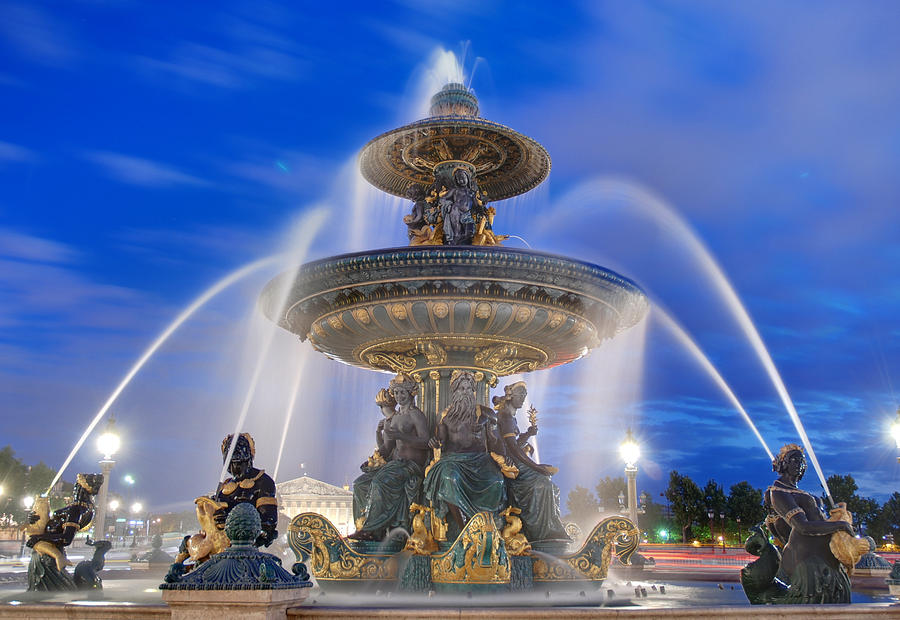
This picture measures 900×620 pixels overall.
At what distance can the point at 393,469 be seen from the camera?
999 centimetres

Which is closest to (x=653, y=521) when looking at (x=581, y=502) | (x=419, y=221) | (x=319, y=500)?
(x=581, y=502)

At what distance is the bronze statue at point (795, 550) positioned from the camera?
22.4 ft

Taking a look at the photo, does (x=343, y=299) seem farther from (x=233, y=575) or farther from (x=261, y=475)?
(x=233, y=575)

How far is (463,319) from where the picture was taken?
982 centimetres

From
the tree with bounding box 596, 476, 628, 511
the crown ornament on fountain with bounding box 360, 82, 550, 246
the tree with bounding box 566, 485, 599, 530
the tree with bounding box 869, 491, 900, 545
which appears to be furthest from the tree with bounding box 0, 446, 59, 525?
the tree with bounding box 869, 491, 900, 545

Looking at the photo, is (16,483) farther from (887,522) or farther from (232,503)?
(887,522)

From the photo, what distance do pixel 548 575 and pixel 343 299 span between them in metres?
4.35

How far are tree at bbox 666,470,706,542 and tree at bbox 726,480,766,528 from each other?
2.04 m

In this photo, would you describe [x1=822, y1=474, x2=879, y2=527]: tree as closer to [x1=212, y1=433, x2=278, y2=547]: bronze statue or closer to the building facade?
the building facade

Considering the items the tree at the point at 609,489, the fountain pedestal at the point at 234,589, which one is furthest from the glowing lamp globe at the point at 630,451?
the tree at the point at 609,489

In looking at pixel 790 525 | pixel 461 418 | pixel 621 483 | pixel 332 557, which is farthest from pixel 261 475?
pixel 621 483

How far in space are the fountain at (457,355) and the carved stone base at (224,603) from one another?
398 centimetres

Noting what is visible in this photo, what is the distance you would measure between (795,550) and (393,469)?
4946mm

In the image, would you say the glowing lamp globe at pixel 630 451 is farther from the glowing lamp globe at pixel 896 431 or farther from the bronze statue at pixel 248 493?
the bronze statue at pixel 248 493
